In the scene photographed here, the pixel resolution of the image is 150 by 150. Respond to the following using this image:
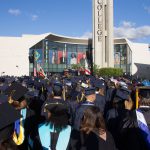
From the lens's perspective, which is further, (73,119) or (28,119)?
(73,119)

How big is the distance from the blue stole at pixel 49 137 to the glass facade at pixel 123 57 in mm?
79787

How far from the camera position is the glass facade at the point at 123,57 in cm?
8375

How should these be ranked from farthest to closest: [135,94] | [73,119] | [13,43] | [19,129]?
[13,43] < [73,119] < [135,94] < [19,129]

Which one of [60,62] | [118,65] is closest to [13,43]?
[60,62]

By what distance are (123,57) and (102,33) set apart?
49.0 ft

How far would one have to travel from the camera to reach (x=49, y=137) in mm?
4188

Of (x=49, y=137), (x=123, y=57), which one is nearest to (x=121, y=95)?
(x=49, y=137)

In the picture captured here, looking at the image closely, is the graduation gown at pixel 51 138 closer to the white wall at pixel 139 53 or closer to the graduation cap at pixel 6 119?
the graduation cap at pixel 6 119

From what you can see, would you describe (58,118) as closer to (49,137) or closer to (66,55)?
(49,137)

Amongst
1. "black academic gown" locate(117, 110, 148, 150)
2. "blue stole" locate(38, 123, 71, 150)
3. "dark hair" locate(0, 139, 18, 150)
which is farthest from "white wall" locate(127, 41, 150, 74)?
"dark hair" locate(0, 139, 18, 150)

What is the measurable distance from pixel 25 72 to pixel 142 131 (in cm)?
6335

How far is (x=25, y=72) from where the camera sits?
67.0 metres

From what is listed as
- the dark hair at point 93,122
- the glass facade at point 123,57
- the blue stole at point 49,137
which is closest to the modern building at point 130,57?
A: the glass facade at point 123,57

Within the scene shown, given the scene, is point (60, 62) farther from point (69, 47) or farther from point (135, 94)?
point (135, 94)
